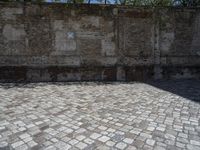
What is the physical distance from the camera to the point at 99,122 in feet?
15.2

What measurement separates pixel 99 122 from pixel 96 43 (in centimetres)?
757

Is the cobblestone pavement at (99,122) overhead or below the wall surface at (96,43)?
below

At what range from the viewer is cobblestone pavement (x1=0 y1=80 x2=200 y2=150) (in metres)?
3.58

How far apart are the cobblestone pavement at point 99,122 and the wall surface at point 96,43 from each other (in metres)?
4.22

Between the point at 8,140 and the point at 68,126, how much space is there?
1.19 metres

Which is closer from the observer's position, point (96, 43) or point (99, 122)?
point (99, 122)

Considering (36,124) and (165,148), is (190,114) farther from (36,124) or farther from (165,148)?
(36,124)

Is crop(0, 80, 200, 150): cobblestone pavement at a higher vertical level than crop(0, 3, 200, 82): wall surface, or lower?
lower

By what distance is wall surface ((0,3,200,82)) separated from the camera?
10.8 meters

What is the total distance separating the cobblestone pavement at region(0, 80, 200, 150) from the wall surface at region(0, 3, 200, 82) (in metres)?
4.22

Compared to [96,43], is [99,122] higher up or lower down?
lower down

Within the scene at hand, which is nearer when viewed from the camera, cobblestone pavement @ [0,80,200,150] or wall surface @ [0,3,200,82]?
cobblestone pavement @ [0,80,200,150]

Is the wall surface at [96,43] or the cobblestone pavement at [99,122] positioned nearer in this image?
the cobblestone pavement at [99,122]

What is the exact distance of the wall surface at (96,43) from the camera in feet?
35.6
